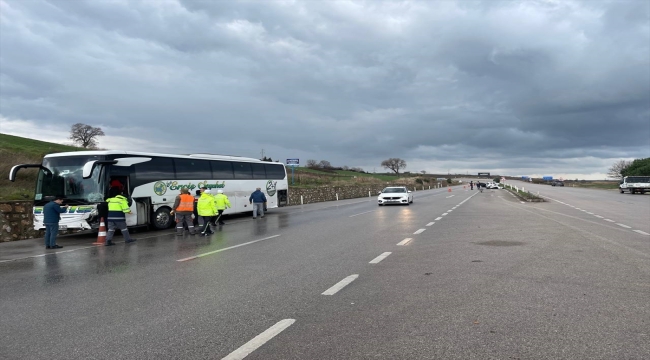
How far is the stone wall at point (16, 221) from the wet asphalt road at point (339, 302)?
228 inches

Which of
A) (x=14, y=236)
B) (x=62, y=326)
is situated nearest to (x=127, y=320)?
(x=62, y=326)

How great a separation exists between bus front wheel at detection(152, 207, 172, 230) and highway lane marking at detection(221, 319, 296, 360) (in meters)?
14.4

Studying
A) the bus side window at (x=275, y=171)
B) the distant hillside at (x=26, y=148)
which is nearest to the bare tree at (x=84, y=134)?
the distant hillside at (x=26, y=148)

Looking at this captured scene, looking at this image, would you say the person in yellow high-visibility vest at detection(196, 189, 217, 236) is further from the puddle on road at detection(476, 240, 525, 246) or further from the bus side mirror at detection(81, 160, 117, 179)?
the puddle on road at detection(476, 240, 525, 246)

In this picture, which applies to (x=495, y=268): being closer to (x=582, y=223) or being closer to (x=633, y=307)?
(x=633, y=307)

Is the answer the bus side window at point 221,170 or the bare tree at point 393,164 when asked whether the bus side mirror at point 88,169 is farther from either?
the bare tree at point 393,164

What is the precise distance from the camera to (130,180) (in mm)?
17281

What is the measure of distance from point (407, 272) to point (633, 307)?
3174 mm

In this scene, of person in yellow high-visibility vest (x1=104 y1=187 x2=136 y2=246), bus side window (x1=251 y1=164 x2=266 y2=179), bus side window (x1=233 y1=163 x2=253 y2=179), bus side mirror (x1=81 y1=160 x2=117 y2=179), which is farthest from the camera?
bus side window (x1=251 y1=164 x2=266 y2=179)

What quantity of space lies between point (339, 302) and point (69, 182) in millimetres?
13491

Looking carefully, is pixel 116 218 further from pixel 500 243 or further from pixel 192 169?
pixel 500 243

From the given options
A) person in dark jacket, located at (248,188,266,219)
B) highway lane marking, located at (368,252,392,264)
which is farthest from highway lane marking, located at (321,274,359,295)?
person in dark jacket, located at (248,188,266,219)

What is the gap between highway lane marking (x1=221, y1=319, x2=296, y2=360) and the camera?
4047mm

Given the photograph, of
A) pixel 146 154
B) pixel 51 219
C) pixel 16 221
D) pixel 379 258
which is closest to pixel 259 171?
pixel 146 154
